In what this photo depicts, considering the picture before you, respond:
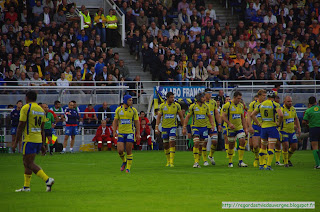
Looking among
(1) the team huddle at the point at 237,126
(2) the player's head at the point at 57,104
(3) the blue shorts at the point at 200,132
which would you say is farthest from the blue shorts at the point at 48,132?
(3) the blue shorts at the point at 200,132

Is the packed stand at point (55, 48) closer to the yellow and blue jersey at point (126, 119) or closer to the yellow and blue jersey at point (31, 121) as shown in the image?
the yellow and blue jersey at point (126, 119)

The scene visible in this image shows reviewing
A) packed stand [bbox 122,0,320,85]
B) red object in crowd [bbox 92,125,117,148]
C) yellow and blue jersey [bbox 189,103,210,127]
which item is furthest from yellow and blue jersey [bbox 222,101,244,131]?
packed stand [bbox 122,0,320,85]

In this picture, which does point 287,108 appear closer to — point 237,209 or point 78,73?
point 237,209

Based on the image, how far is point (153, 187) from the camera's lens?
41.4 ft

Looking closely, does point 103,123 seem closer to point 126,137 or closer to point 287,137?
point 126,137

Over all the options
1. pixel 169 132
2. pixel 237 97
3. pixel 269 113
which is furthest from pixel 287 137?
pixel 169 132

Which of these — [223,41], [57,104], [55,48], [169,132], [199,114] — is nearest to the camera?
[199,114]

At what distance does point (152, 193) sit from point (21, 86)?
52.0 ft

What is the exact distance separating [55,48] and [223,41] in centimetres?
1027

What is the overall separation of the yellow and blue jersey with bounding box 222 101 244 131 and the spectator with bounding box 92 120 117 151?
9263 millimetres

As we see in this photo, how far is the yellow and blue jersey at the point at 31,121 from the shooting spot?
1189cm

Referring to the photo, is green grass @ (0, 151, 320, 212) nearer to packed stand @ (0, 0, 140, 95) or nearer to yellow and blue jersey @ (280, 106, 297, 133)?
yellow and blue jersey @ (280, 106, 297, 133)

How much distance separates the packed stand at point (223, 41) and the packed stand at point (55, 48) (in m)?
1.86

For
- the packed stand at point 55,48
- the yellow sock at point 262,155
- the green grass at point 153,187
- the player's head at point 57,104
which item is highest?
the packed stand at point 55,48
